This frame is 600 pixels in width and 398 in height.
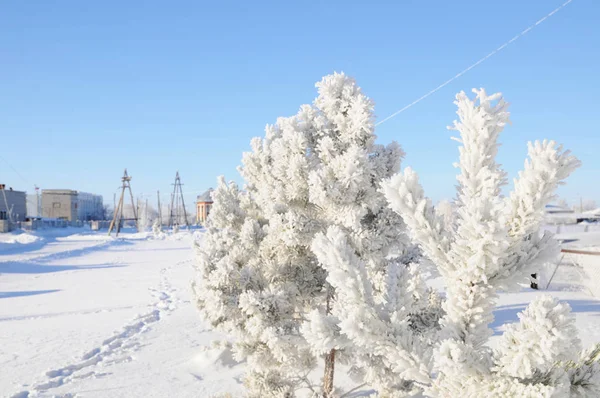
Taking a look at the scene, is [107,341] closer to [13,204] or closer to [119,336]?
[119,336]

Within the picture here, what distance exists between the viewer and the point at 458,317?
179 cm

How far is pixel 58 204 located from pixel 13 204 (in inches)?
1119

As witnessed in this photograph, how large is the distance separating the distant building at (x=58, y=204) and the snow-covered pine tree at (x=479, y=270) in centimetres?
11236

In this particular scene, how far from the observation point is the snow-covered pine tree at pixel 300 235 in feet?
18.5

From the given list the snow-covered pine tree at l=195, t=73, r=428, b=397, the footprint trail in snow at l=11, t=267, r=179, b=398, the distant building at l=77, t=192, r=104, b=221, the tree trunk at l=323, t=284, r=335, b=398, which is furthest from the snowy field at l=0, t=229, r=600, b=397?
the distant building at l=77, t=192, r=104, b=221

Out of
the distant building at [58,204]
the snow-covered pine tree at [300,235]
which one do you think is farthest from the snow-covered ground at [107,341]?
the distant building at [58,204]

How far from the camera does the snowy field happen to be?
7941mm

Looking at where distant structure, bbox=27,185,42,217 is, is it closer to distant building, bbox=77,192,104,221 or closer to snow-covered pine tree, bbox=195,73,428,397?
distant building, bbox=77,192,104,221

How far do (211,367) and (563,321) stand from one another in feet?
27.9

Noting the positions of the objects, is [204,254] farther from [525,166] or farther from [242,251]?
[525,166]

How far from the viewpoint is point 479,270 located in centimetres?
173

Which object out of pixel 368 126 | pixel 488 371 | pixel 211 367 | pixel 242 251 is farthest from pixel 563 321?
pixel 211 367

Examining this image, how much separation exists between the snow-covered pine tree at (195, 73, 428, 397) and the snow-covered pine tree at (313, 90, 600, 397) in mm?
3520

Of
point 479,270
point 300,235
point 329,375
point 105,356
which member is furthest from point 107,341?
point 479,270
